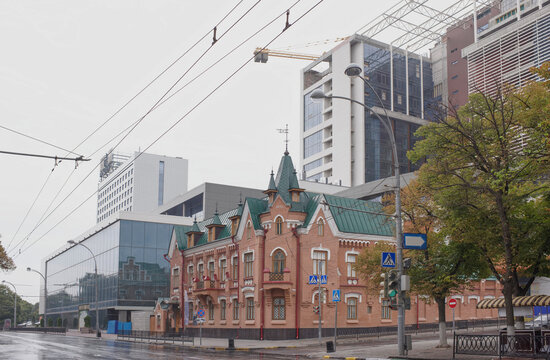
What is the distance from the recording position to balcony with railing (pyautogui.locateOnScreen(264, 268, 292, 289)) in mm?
42844

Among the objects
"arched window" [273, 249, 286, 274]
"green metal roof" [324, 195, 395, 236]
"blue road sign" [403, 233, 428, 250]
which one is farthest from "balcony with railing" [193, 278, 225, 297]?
"blue road sign" [403, 233, 428, 250]

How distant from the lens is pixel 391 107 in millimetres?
114750

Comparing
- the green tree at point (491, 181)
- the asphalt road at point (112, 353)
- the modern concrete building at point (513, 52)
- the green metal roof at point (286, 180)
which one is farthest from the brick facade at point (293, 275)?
the modern concrete building at point (513, 52)

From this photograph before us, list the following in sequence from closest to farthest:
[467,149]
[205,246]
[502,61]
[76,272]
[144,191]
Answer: [467,149] → [205,246] → [502,61] → [76,272] → [144,191]

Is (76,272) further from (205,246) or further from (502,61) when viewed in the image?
(502,61)

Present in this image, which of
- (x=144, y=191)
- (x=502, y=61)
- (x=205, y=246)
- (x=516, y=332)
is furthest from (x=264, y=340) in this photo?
(x=144, y=191)

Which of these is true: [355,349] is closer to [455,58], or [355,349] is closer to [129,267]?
[129,267]

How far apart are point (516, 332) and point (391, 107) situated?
96141 millimetres

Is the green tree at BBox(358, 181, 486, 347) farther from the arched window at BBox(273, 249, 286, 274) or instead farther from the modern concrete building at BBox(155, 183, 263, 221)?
the modern concrete building at BBox(155, 183, 263, 221)

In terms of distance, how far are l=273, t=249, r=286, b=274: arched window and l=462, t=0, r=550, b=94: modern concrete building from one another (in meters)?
27.9

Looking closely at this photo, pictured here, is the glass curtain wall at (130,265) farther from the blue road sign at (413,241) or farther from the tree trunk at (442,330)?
the blue road sign at (413,241)

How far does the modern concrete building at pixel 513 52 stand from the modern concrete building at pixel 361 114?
129 feet

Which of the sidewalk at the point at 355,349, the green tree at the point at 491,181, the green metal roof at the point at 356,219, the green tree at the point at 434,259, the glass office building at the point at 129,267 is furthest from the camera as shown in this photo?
the glass office building at the point at 129,267

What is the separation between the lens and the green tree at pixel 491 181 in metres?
22.8
